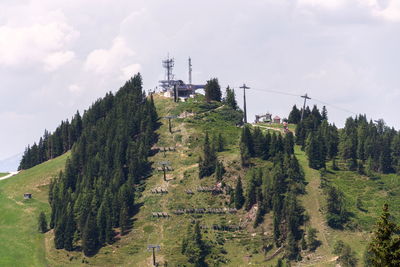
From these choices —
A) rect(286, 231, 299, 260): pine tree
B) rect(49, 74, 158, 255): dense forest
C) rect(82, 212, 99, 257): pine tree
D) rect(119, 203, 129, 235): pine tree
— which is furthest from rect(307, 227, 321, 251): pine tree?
rect(82, 212, 99, 257): pine tree

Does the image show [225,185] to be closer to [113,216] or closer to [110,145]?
[113,216]

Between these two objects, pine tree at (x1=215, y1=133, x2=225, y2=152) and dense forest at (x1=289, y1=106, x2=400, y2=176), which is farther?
pine tree at (x1=215, y1=133, x2=225, y2=152)

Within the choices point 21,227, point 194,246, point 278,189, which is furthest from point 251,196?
point 21,227

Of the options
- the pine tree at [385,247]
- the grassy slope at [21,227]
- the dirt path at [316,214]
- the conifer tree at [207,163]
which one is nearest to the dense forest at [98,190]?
the grassy slope at [21,227]

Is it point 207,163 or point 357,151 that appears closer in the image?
point 207,163

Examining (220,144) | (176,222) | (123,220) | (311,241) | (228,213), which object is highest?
(220,144)

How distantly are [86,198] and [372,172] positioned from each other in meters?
87.0

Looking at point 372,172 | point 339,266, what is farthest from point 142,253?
point 372,172

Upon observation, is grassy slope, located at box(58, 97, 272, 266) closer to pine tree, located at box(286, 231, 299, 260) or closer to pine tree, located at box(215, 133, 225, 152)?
pine tree, located at box(215, 133, 225, 152)

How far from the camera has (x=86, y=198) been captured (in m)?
171

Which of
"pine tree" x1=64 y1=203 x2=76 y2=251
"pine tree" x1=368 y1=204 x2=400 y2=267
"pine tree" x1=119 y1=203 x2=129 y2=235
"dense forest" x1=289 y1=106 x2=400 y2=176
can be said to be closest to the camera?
"pine tree" x1=368 y1=204 x2=400 y2=267

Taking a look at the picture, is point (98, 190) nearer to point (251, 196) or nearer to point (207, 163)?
point (207, 163)

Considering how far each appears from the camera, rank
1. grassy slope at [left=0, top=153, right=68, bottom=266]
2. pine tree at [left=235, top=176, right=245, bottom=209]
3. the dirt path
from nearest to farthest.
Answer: the dirt path
grassy slope at [left=0, top=153, right=68, bottom=266]
pine tree at [left=235, top=176, right=245, bottom=209]

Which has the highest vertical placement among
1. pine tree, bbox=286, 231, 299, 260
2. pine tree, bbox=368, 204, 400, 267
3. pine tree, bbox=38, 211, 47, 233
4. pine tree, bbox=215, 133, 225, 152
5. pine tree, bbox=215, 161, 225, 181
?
pine tree, bbox=215, 133, 225, 152
